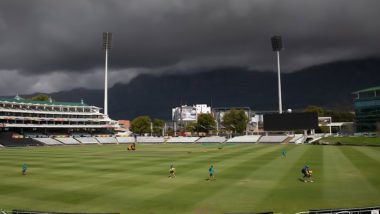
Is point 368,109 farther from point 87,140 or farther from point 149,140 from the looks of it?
point 87,140

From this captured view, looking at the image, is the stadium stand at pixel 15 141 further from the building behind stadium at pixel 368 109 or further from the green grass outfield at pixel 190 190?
the building behind stadium at pixel 368 109

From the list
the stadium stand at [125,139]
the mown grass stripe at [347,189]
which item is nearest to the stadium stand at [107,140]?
the stadium stand at [125,139]

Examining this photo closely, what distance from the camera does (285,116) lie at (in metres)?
124

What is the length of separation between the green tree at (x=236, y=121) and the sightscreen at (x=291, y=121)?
66272 millimetres

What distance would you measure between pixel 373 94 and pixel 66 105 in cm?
14961

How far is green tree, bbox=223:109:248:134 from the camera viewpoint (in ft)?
634

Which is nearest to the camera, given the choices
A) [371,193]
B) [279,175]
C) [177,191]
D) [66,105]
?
[371,193]

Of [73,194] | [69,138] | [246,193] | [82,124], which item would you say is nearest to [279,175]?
[246,193]

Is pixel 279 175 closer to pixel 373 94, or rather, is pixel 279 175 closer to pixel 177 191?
pixel 177 191

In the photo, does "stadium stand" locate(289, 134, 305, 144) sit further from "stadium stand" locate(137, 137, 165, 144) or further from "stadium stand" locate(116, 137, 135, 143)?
"stadium stand" locate(116, 137, 135, 143)

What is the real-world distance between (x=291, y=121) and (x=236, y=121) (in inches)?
2852

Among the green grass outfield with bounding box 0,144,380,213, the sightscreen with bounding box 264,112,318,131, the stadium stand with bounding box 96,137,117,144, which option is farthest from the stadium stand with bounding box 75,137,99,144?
the green grass outfield with bounding box 0,144,380,213

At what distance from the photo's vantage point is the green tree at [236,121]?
193 metres

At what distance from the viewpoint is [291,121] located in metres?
123
